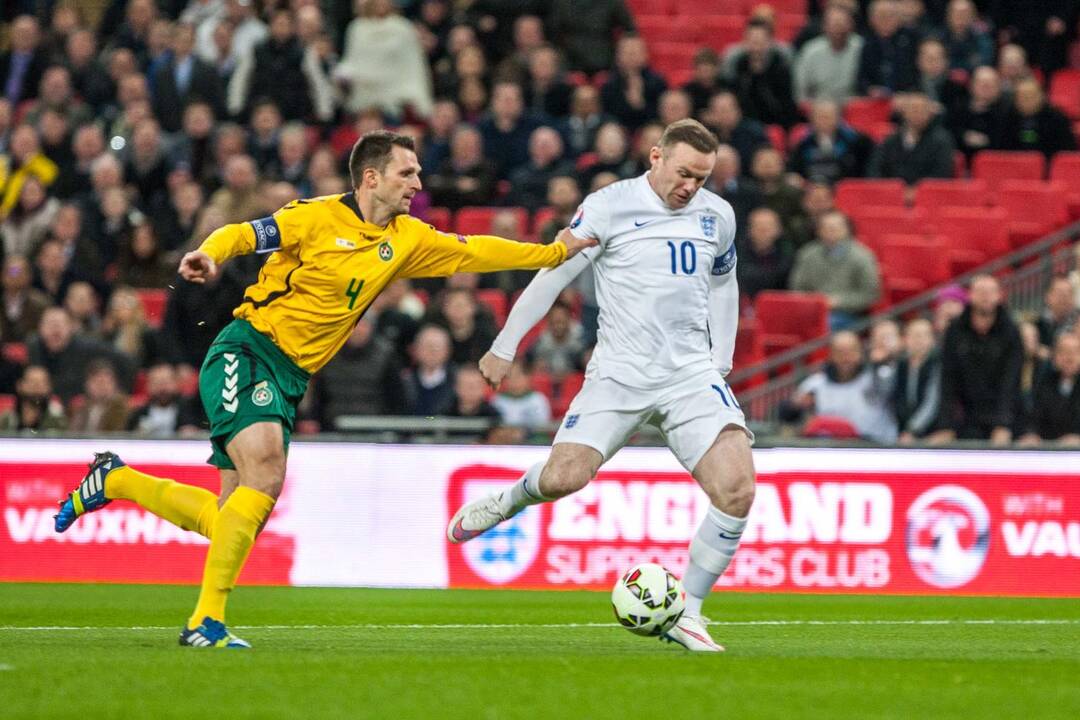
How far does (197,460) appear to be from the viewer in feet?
50.0

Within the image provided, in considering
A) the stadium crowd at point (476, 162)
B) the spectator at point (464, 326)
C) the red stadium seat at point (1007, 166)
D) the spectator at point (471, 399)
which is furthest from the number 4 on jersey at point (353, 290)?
the red stadium seat at point (1007, 166)

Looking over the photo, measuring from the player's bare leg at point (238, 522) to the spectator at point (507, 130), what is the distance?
11.1 meters

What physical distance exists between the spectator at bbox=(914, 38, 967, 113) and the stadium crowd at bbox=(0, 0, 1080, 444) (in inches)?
1.0

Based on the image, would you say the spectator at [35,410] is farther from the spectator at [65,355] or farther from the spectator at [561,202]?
the spectator at [561,202]

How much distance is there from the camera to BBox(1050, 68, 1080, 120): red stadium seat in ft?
66.3

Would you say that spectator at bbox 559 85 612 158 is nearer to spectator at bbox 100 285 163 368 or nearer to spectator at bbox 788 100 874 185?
spectator at bbox 788 100 874 185

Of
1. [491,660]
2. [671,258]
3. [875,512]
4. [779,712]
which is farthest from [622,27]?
[779,712]

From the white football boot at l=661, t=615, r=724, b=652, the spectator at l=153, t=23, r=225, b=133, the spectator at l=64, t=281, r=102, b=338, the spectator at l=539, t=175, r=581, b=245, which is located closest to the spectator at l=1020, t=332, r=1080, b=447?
the spectator at l=539, t=175, r=581, b=245

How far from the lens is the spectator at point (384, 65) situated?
20531 millimetres

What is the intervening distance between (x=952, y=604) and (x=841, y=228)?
4.79 m

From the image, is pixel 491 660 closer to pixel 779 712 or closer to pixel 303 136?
pixel 779 712

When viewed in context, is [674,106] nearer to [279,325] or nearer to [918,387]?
[918,387]

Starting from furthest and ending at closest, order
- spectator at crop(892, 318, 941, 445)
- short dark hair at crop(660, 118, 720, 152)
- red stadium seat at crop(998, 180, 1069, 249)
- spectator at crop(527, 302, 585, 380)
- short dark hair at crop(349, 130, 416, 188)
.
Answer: red stadium seat at crop(998, 180, 1069, 249) → spectator at crop(527, 302, 585, 380) → spectator at crop(892, 318, 941, 445) → short dark hair at crop(660, 118, 720, 152) → short dark hair at crop(349, 130, 416, 188)

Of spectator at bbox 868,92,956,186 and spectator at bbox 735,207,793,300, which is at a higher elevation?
spectator at bbox 868,92,956,186
